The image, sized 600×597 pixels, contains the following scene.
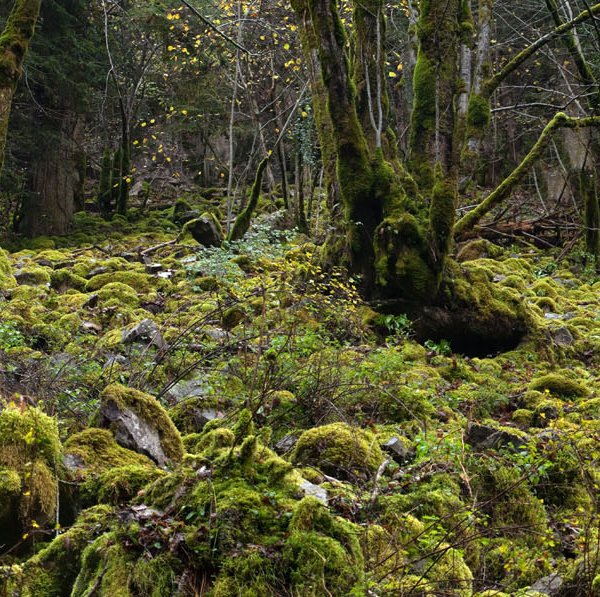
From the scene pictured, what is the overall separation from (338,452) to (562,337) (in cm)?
502

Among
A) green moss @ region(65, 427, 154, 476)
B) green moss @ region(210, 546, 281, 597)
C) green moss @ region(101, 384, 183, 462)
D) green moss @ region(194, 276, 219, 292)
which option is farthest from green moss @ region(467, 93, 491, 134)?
green moss @ region(210, 546, 281, 597)

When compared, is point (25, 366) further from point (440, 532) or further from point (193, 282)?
point (193, 282)

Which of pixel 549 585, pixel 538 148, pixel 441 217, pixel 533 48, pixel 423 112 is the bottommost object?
pixel 549 585

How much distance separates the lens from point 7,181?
14.2m

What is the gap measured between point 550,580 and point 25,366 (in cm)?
397

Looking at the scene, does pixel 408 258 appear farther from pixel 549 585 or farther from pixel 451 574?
pixel 451 574

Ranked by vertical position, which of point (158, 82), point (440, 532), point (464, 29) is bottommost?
point (440, 532)

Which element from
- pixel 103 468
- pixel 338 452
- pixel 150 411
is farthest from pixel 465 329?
pixel 103 468

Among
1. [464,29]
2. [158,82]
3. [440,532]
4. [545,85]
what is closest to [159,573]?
[440,532]

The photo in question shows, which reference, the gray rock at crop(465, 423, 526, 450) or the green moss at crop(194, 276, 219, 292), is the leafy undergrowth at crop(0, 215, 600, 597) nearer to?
the gray rock at crop(465, 423, 526, 450)

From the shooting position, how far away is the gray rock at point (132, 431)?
12.1 ft

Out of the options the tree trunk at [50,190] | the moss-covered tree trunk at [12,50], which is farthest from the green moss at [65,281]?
the tree trunk at [50,190]

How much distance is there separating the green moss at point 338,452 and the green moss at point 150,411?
68 cm

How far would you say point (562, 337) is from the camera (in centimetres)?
793
